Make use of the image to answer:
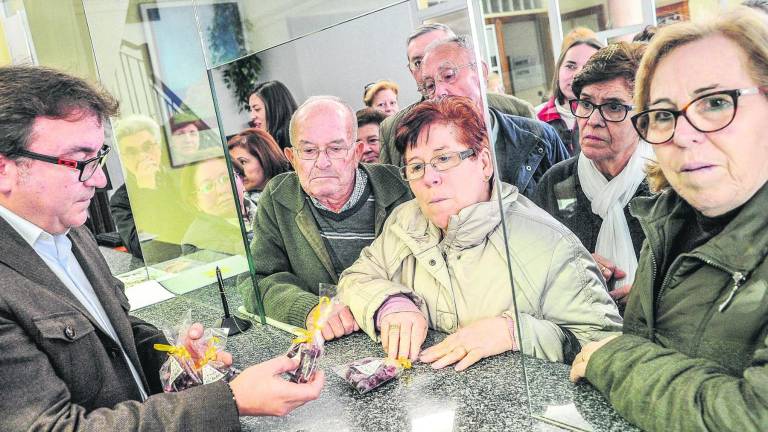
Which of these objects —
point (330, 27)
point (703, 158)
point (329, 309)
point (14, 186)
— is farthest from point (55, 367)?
point (703, 158)

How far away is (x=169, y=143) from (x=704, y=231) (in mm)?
2272

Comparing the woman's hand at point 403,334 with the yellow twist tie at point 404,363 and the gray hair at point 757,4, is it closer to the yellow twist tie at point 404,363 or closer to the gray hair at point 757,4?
the yellow twist tie at point 404,363

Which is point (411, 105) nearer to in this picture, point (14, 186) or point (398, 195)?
point (398, 195)

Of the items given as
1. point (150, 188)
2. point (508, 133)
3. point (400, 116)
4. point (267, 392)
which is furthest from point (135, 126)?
point (508, 133)

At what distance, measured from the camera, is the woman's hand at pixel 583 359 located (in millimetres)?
1098

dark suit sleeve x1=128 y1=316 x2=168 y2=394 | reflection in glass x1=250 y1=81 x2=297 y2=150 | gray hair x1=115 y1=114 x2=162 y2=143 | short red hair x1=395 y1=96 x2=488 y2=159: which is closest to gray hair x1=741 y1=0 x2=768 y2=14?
short red hair x1=395 y1=96 x2=488 y2=159

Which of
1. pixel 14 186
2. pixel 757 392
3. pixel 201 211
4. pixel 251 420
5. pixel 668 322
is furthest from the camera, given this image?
pixel 201 211

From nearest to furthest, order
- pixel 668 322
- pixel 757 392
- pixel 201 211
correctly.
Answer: pixel 757 392, pixel 668 322, pixel 201 211

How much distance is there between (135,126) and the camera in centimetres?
299

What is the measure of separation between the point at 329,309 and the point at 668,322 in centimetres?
77

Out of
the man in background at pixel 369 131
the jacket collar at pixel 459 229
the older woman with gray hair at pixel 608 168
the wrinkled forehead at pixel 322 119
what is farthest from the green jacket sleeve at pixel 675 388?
the wrinkled forehead at pixel 322 119

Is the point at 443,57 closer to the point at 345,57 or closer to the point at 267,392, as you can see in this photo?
the point at 345,57

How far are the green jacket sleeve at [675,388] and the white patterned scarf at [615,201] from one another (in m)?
0.13

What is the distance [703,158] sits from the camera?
86 cm
